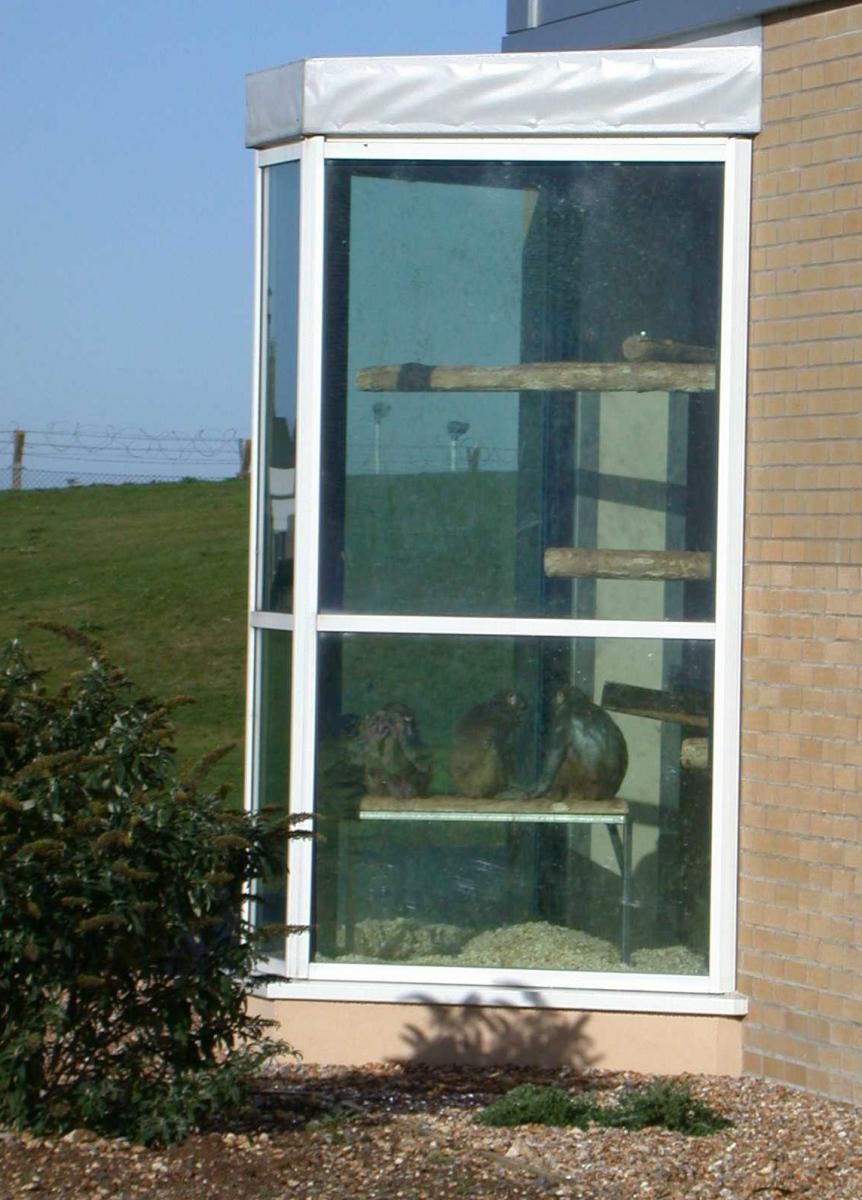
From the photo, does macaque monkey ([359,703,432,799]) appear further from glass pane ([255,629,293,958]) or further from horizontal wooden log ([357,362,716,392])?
horizontal wooden log ([357,362,716,392])

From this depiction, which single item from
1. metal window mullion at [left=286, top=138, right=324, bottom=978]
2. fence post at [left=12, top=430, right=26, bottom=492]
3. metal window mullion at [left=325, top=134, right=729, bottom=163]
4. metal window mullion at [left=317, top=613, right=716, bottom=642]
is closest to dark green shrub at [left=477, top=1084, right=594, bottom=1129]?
metal window mullion at [left=286, top=138, right=324, bottom=978]

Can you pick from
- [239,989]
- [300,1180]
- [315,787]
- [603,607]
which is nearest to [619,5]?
[603,607]

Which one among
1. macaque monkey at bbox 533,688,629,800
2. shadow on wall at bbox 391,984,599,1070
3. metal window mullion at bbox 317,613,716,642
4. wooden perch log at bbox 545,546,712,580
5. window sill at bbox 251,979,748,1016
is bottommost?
shadow on wall at bbox 391,984,599,1070

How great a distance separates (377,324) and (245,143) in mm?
928

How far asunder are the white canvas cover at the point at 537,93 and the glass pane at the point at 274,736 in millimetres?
1860

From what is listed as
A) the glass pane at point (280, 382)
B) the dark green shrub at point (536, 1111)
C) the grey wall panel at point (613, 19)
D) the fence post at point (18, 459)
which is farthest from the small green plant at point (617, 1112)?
the fence post at point (18, 459)

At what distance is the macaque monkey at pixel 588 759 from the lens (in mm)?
6480

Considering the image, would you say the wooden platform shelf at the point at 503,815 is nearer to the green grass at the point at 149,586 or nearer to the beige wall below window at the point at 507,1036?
the beige wall below window at the point at 507,1036

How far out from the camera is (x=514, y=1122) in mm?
5496

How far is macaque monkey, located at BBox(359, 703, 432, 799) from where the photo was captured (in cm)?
649

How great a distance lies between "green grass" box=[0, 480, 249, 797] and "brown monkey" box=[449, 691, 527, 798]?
4438 mm

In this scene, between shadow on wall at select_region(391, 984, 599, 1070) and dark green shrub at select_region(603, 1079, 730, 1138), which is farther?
shadow on wall at select_region(391, 984, 599, 1070)

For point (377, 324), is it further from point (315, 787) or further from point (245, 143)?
point (315, 787)

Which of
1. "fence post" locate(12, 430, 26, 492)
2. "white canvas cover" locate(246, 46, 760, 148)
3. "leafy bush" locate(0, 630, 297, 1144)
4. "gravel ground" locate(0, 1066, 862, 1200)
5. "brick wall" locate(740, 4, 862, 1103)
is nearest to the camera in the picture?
"leafy bush" locate(0, 630, 297, 1144)
